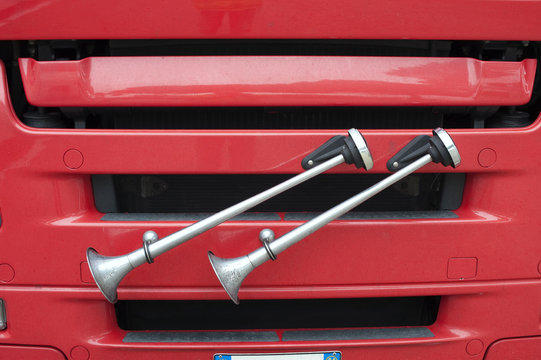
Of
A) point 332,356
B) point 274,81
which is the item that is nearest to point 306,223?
point 274,81

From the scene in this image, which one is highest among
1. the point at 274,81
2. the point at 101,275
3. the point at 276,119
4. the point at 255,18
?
the point at 255,18

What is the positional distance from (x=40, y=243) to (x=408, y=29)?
1.34 m

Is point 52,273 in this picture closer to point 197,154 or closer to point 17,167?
point 17,167

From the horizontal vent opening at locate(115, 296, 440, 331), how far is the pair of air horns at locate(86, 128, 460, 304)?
1.30 feet

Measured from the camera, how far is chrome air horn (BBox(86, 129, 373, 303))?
4.45 ft

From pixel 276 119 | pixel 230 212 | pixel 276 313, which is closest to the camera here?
pixel 230 212

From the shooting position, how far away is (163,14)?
1384 millimetres

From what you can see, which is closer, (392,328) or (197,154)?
(197,154)

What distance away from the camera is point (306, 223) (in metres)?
1.40

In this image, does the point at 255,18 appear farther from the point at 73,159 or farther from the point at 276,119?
the point at 73,159

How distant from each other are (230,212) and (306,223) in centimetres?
23

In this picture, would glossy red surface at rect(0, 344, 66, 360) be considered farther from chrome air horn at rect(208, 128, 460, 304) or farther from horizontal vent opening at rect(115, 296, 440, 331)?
chrome air horn at rect(208, 128, 460, 304)

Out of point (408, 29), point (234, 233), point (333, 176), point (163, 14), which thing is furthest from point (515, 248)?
point (163, 14)

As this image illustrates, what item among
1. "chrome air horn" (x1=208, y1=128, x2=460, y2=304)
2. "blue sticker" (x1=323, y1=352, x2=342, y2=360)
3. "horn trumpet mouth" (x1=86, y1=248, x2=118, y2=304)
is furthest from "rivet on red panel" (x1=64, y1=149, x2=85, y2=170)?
"blue sticker" (x1=323, y1=352, x2=342, y2=360)
